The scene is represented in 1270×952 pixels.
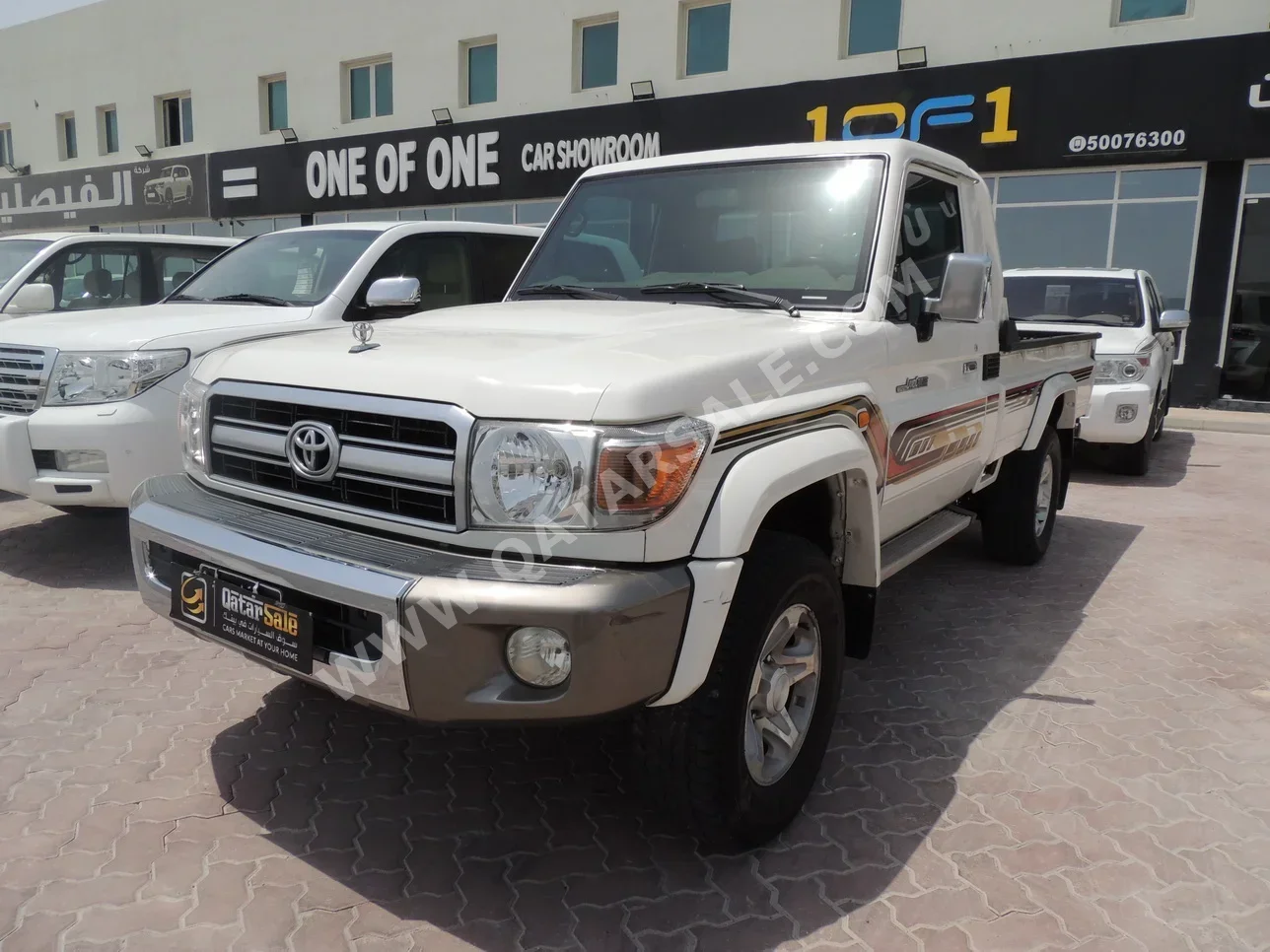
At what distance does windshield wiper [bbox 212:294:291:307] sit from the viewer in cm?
534

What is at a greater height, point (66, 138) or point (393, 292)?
point (66, 138)

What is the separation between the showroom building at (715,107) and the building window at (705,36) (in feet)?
0.12

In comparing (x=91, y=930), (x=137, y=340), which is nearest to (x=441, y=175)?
(x=137, y=340)

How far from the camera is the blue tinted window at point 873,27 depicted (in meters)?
13.6

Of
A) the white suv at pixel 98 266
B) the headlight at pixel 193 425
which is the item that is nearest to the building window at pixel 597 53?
the white suv at pixel 98 266

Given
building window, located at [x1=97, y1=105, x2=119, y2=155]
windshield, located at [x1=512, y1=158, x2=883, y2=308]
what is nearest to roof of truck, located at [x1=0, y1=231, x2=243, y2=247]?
windshield, located at [x1=512, y1=158, x2=883, y2=308]

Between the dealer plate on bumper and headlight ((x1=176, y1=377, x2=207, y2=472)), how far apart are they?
456 mm

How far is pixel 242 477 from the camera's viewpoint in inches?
107

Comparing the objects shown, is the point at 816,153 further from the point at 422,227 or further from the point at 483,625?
the point at 422,227

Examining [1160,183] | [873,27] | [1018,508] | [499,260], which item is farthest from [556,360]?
[873,27]

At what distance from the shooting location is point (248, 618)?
7.88 ft

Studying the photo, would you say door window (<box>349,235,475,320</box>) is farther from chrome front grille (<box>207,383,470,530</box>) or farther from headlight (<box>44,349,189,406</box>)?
chrome front grille (<box>207,383,470,530</box>)

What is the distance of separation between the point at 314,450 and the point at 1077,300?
27.0 ft

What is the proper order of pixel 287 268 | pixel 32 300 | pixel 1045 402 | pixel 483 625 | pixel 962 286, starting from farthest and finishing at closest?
pixel 32 300, pixel 287 268, pixel 1045 402, pixel 962 286, pixel 483 625
